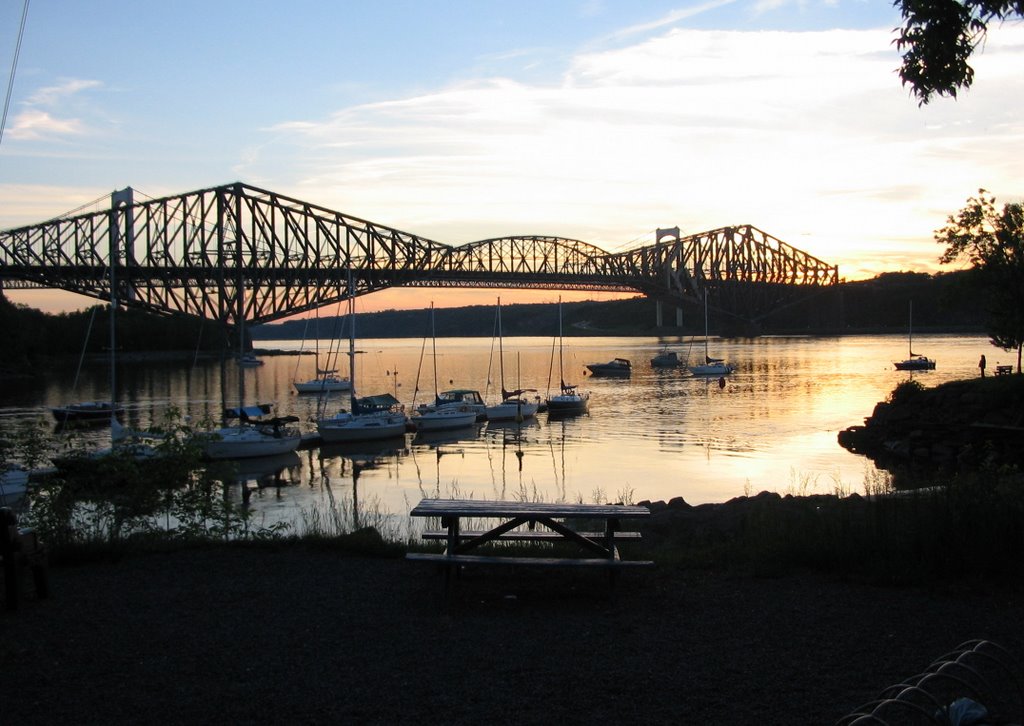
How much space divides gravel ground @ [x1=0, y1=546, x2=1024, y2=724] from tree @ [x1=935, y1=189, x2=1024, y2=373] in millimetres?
23757

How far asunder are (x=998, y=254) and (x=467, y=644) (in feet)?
88.5

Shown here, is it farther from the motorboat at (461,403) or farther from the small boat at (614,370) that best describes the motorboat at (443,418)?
the small boat at (614,370)

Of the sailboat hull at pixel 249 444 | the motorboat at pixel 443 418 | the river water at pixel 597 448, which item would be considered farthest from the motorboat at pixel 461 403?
the sailboat hull at pixel 249 444

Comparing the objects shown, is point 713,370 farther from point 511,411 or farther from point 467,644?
point 467,644

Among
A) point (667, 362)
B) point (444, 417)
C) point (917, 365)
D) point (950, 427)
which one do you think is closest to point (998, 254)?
point (950, 427)

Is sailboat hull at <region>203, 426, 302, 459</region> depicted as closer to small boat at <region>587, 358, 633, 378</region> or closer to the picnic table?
the picnic table

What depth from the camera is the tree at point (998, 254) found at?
27125mm

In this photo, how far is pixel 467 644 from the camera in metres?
5.78

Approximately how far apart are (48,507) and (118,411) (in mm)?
35259

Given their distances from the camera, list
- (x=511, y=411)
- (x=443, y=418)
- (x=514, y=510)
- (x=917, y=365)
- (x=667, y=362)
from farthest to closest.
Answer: (x=667, y=362), (x=917, y=365), (x=511, y=411), (x=443, y=418), (x=514, y=510)

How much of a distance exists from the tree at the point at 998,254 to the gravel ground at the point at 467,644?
77.9ft

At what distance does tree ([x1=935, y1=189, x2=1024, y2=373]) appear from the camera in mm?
27125

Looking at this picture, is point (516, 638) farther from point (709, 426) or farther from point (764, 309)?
point (764, 309)

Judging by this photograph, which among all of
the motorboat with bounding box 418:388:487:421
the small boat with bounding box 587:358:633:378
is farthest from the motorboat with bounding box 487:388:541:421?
the small boat with bounding box 587:358:633:378
